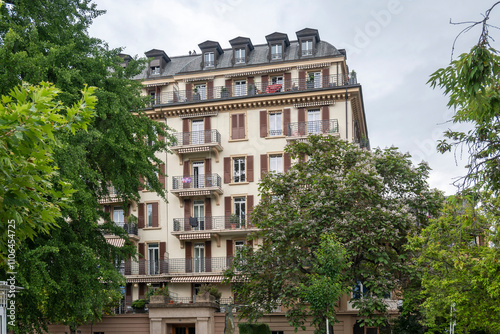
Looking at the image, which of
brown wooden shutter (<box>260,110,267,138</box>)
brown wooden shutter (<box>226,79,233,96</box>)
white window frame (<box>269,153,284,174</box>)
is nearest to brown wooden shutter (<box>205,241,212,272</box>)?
white window frame (<box>269,153,284,174</box>)

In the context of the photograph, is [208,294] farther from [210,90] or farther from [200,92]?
[200,92]

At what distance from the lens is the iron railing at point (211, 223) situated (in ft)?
147

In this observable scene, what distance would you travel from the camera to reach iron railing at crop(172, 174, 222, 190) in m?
46.0

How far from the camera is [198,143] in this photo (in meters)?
46.8

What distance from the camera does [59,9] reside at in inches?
927

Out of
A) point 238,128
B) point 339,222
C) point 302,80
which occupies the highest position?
point 302,80

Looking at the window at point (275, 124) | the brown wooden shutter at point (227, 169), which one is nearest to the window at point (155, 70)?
the brown wooden shutter at point (227, 169)

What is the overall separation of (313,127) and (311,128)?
17 cm

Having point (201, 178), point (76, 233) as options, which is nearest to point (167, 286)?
point (201, 178)

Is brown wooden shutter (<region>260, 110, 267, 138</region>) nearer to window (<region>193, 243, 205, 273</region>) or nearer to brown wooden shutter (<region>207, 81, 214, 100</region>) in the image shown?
brown wooden shutter (<region>207, 81, 214, 100</region>)

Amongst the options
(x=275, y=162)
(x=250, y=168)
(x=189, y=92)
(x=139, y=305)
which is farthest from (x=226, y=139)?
(x=139, y=305)

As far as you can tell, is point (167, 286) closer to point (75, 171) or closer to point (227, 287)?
point (227, 287)

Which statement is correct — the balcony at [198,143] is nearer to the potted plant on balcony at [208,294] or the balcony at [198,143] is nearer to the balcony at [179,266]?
the balcony at [179,266]

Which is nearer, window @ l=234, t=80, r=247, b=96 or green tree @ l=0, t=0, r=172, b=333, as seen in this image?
green tree @ l=0, t=0, r=172, b=333
